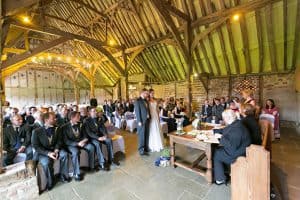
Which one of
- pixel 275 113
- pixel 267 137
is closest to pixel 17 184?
pixel 267 137

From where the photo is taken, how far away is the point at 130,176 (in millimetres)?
2857

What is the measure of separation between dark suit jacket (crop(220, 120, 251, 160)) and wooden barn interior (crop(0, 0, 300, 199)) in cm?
35

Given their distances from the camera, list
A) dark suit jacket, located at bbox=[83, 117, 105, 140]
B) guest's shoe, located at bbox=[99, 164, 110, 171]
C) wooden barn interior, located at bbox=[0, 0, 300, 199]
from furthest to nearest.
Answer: dark suit jacket, located at bbox=[83, 117, 105, 140] < guest's shoe, located at bbox=[99, 164, 110, 171] < wooden barn interior, located at bbox=[0, 0, 300, 199]

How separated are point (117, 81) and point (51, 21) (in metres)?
6.05

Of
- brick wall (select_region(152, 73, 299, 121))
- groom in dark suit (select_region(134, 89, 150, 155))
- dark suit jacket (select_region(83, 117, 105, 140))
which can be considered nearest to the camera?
dark suit jacket (select_region(83, 117, 105, 140))

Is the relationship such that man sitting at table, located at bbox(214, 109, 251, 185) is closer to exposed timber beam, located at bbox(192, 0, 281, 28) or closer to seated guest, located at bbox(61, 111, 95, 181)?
seated guest, located at bbox(61, 111, 95, 181)

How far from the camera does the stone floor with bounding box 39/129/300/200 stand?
90.6 inches

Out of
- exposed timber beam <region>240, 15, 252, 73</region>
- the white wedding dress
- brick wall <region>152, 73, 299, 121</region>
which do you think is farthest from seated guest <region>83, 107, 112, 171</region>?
brick wall <region>152, 73, 299, 121</region>

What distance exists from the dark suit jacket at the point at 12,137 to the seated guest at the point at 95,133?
41.6 inches

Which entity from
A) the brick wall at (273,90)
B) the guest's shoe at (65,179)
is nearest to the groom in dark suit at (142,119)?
the guest's shoe at (65,179)

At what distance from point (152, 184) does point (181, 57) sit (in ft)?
21.3

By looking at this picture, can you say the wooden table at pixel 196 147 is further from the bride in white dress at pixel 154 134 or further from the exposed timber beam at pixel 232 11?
the exposed timber beam at pixel 232 11

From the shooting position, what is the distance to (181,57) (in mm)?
7840

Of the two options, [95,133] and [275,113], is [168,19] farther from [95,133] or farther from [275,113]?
[275,113]
